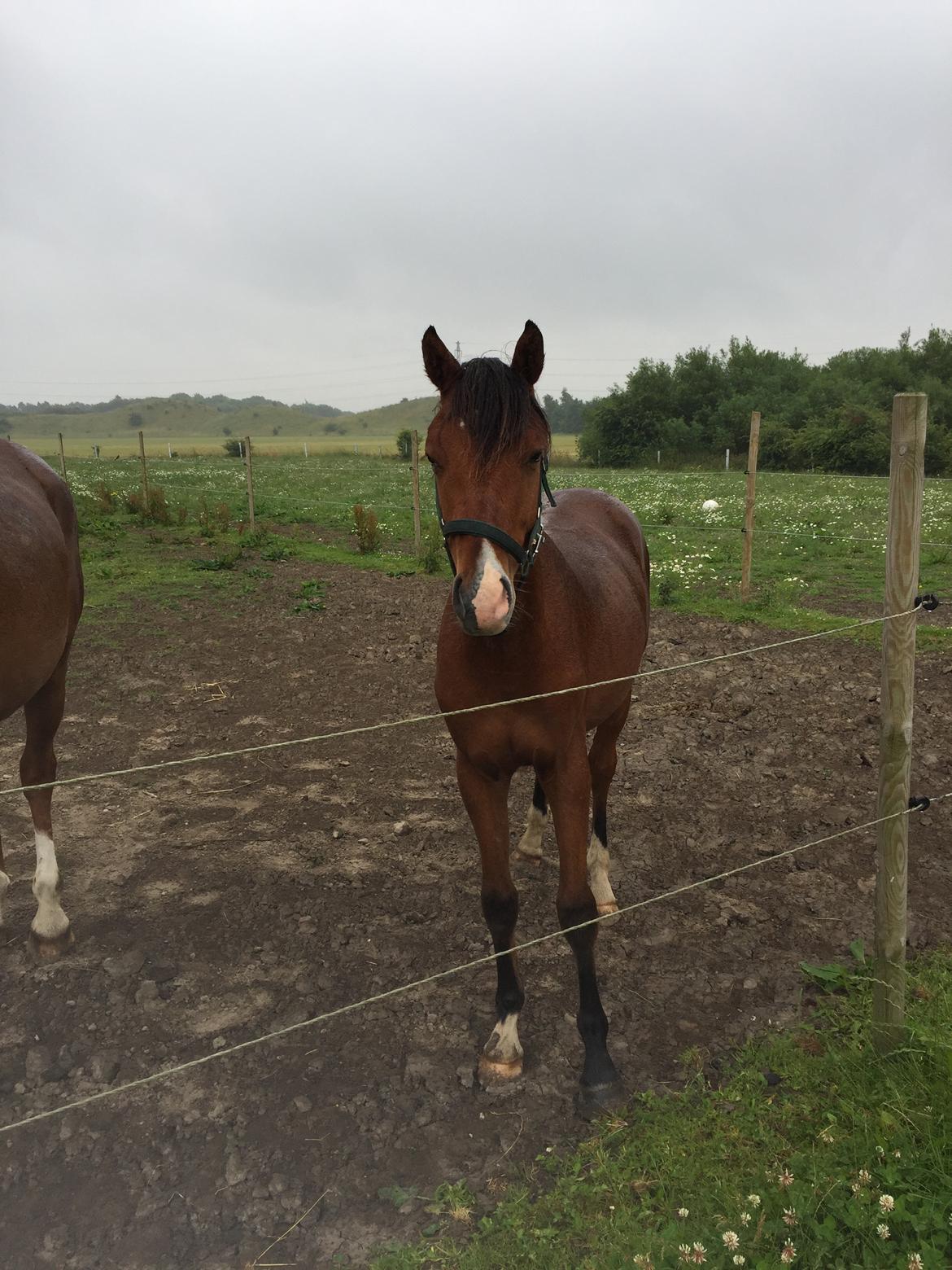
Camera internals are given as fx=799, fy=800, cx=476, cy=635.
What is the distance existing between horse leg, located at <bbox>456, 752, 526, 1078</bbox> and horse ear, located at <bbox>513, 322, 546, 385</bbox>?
143cm

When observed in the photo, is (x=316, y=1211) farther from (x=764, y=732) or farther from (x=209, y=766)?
(x=764, y=732)

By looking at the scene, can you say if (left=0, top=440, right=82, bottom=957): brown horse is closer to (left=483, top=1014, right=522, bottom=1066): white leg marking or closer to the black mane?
(left=483, top=1014, right=522, bottom=1066): white leg marking

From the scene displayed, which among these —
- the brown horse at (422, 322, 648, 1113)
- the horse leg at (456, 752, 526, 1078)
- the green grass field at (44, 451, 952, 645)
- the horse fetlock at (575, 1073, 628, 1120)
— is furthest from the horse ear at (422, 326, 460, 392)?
the green grass field at (44, 451, 952, 645)

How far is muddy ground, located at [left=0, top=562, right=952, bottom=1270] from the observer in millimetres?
Result: 2643

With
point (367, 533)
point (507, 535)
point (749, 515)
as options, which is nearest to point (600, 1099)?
point (507, 535)

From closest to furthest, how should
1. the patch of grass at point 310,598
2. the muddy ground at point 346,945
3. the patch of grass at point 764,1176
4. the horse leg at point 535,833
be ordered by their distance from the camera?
the patch of grass at point 764,1176 < the muddy ground at point 346,945 < the horse leg at point 535,833 < the patch of grass at point 310,598

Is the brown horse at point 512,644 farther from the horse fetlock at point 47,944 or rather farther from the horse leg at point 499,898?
the horse fetlock at point 47,944

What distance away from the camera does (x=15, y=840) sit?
4930 millimetres

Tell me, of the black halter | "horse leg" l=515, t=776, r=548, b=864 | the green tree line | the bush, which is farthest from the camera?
the green tree line

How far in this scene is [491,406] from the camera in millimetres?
2488

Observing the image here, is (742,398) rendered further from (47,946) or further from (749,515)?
(47,946)

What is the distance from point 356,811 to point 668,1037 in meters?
2.60

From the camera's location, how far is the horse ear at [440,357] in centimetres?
273

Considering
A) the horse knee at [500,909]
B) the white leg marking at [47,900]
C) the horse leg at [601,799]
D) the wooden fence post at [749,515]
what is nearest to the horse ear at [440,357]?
the horse knee at [500,909]
